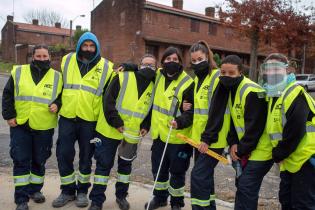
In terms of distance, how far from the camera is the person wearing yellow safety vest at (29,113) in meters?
5.27

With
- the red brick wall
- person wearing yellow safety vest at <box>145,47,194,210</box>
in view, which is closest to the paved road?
person wearing yellow safety vest at <box>145,47,194,210</box>

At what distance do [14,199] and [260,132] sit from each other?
3.38 meters

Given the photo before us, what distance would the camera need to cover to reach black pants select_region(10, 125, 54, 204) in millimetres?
5266

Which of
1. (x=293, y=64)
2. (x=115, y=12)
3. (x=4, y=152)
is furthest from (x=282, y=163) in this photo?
(x=115, y=12)

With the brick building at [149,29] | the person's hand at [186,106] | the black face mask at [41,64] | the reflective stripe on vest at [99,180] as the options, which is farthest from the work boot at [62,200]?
the brick building at [149,29]

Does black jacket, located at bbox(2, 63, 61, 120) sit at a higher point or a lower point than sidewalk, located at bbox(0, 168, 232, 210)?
higher

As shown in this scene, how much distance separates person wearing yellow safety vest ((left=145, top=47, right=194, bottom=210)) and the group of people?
0.04 ft

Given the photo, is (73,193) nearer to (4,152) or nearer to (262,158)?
(262,158)

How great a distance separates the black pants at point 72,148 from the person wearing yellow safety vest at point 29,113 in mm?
190

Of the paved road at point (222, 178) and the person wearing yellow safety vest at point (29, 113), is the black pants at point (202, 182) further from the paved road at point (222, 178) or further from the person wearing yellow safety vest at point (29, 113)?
the person wearing yellow safety vest at point (29, 113)

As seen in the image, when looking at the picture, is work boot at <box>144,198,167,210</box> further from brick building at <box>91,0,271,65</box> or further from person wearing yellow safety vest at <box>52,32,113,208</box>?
brick building at <box>91,0,271,65</box>

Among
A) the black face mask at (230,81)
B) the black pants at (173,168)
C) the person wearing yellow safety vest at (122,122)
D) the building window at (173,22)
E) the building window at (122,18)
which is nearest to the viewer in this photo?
the black face mask at (230,81)

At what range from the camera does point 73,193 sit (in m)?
5.71

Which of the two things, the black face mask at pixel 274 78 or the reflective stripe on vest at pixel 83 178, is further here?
the reflective stripe on vest at pixel 83 178
